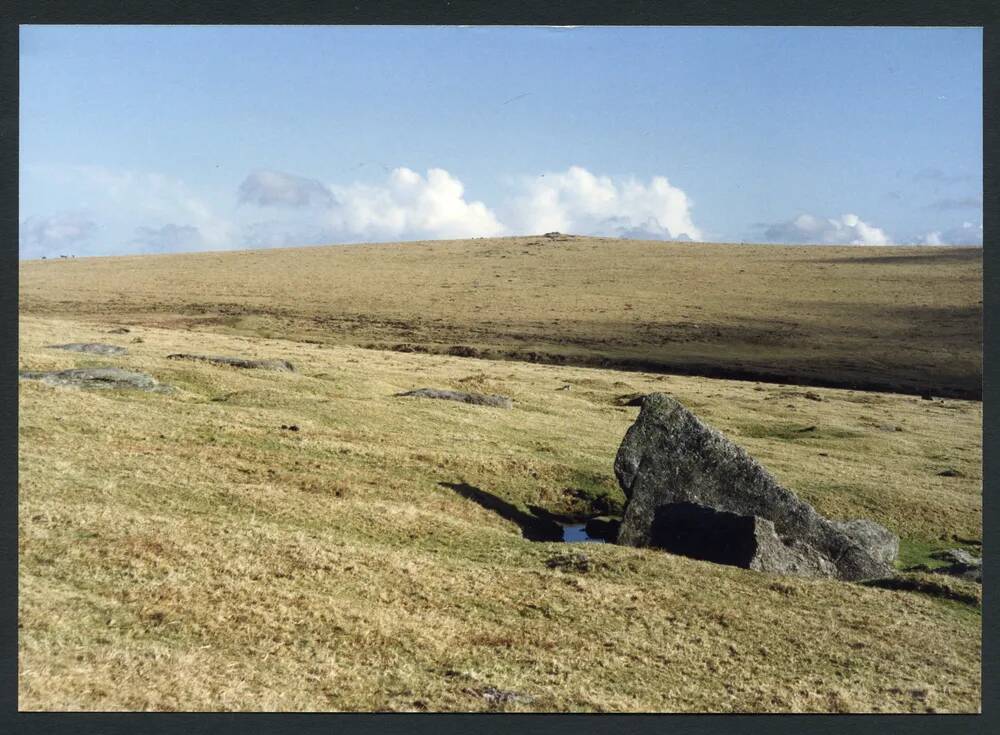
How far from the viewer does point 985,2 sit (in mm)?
14492

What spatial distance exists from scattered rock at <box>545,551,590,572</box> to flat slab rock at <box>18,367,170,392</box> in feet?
58.1

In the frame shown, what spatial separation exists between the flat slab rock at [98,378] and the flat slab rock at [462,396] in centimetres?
1092

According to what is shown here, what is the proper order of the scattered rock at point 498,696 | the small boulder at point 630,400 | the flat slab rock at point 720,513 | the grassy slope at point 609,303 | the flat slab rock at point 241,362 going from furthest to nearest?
the grassy slope at point 609,303 → the small boulder at point 630,400 → the flat slab rock at point 241,362 → the flat slab rock at point 720,513 → the scattered rock at point 498,696

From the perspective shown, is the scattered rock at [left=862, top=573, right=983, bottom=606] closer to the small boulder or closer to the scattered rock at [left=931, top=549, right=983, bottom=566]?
the scattered rock at [left=931, top=549, right=983, bottom=566]

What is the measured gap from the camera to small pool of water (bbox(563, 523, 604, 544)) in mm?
24641

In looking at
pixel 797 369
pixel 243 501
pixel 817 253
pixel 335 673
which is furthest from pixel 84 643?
pixel 817 253

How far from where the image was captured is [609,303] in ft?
329

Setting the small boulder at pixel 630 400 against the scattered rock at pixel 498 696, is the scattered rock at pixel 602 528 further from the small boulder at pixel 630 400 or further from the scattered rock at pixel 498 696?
the small boulder at pixel 630 400

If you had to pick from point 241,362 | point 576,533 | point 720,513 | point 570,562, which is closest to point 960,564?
point 720,513

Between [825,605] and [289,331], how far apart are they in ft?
216

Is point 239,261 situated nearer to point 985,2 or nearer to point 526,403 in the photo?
point 526,403

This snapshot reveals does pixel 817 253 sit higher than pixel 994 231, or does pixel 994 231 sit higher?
pixel 817 253

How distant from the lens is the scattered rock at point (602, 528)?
24844 millimetres

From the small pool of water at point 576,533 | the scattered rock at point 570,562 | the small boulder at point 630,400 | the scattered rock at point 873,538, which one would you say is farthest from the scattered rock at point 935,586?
the small boulder at point 630,400
